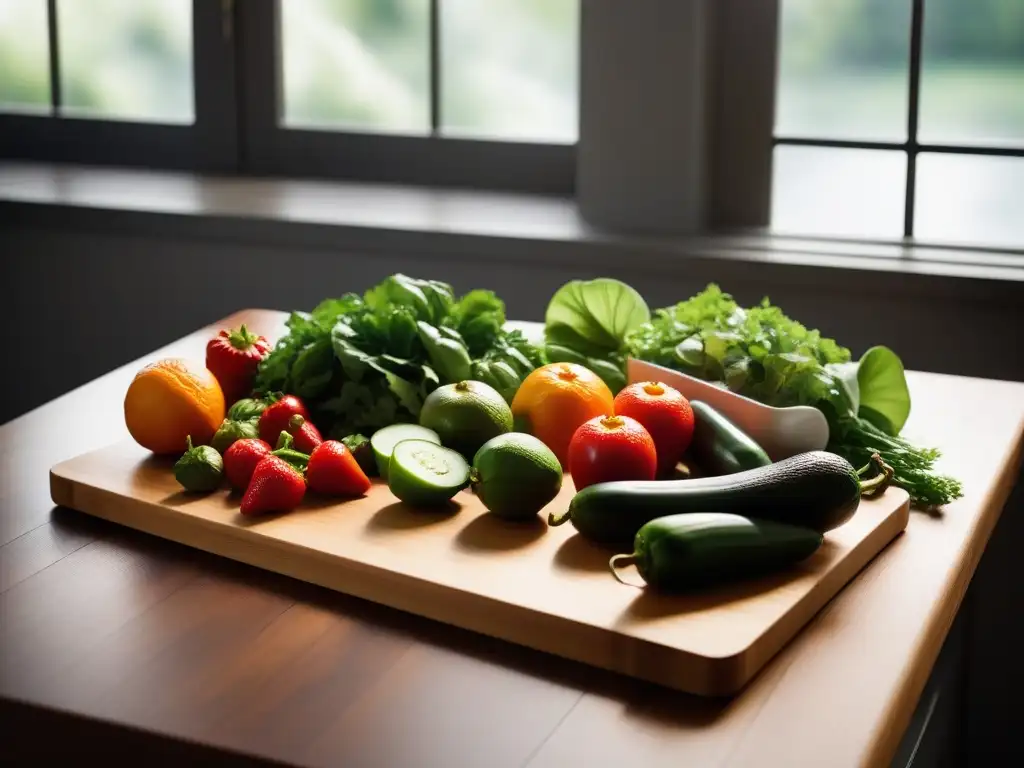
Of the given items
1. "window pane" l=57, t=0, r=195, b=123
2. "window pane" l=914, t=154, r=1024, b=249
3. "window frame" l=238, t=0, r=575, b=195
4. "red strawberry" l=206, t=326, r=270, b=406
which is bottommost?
"red strawberry" l=206, t=326, r=270, b=406

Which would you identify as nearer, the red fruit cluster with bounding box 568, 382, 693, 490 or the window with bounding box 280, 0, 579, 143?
the red fruit cluster with bounding box 568, 382, 693, 490

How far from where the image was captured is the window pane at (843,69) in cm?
228

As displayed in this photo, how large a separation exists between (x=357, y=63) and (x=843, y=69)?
1065mm

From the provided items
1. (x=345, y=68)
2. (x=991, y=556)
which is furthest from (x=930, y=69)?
(x=345, y=68)

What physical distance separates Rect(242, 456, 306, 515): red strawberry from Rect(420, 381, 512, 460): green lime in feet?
0.54

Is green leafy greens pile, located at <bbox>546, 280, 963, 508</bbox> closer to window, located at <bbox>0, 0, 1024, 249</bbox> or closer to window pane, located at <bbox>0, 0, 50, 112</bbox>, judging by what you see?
window, located at <bbox>0, 0, 1024, 249</bbox>

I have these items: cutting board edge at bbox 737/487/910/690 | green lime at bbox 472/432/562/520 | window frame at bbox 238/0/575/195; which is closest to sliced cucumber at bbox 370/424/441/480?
green lime at bbox 472/432/562/520

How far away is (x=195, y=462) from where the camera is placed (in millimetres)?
1301

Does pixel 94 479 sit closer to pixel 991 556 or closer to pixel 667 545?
pixel 667 545

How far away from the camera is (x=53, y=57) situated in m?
3.13

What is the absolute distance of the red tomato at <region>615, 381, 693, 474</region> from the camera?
4.34 ft

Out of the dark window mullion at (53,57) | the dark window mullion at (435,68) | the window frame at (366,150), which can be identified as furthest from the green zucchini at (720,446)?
the dark window mullion at (53,57)

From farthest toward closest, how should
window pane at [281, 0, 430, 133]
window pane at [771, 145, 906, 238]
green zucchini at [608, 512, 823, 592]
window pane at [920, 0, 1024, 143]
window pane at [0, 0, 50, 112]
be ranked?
window pane at [0, 0, 50, 112] → window pane at [281, 0, 430, 133] → window pane at [771, 145, 906, 238] → window pane at [920, 0, 1024, 143] → green zucchini at [608, 512, 823, 592]

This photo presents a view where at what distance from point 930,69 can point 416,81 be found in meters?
1.07
